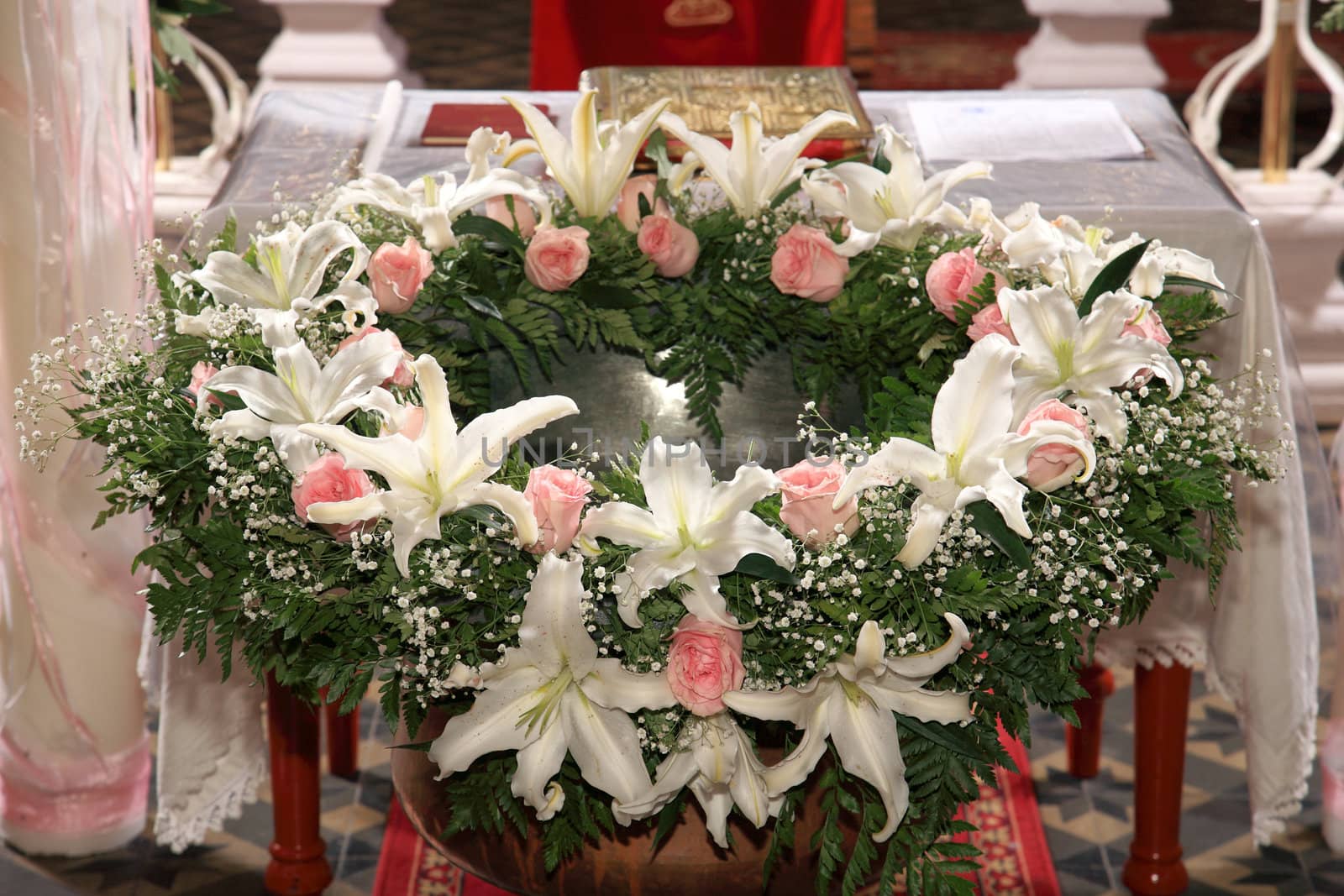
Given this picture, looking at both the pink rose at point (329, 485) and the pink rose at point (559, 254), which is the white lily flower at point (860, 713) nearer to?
the pink rose at point (329, 485)

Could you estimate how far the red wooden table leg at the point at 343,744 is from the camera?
2.37m

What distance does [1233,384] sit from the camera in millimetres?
1363

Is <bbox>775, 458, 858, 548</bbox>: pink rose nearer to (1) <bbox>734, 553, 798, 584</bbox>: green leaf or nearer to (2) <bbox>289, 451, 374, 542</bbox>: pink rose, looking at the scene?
(1) <bbox>734, 553, 798, 584</bbox>: green leaf

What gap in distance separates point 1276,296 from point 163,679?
1365 mm

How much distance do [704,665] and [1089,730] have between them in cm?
139

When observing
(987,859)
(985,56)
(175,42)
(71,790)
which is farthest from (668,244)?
(985,56)

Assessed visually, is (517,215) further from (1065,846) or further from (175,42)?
(175,42)

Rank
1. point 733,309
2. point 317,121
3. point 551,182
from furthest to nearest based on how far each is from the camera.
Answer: point 317,121 → point 551,182 → point 733,309

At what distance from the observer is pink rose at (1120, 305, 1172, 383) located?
1.28 metres

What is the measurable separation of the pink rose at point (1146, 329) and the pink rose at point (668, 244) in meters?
0.45

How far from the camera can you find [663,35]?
325 centimetres

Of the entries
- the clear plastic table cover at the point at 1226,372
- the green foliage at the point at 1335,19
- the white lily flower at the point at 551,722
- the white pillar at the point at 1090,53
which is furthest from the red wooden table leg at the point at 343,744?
the white pillar at the point at 1090,53

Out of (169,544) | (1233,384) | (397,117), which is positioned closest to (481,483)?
(169,544)

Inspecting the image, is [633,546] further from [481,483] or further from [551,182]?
[551,182]
